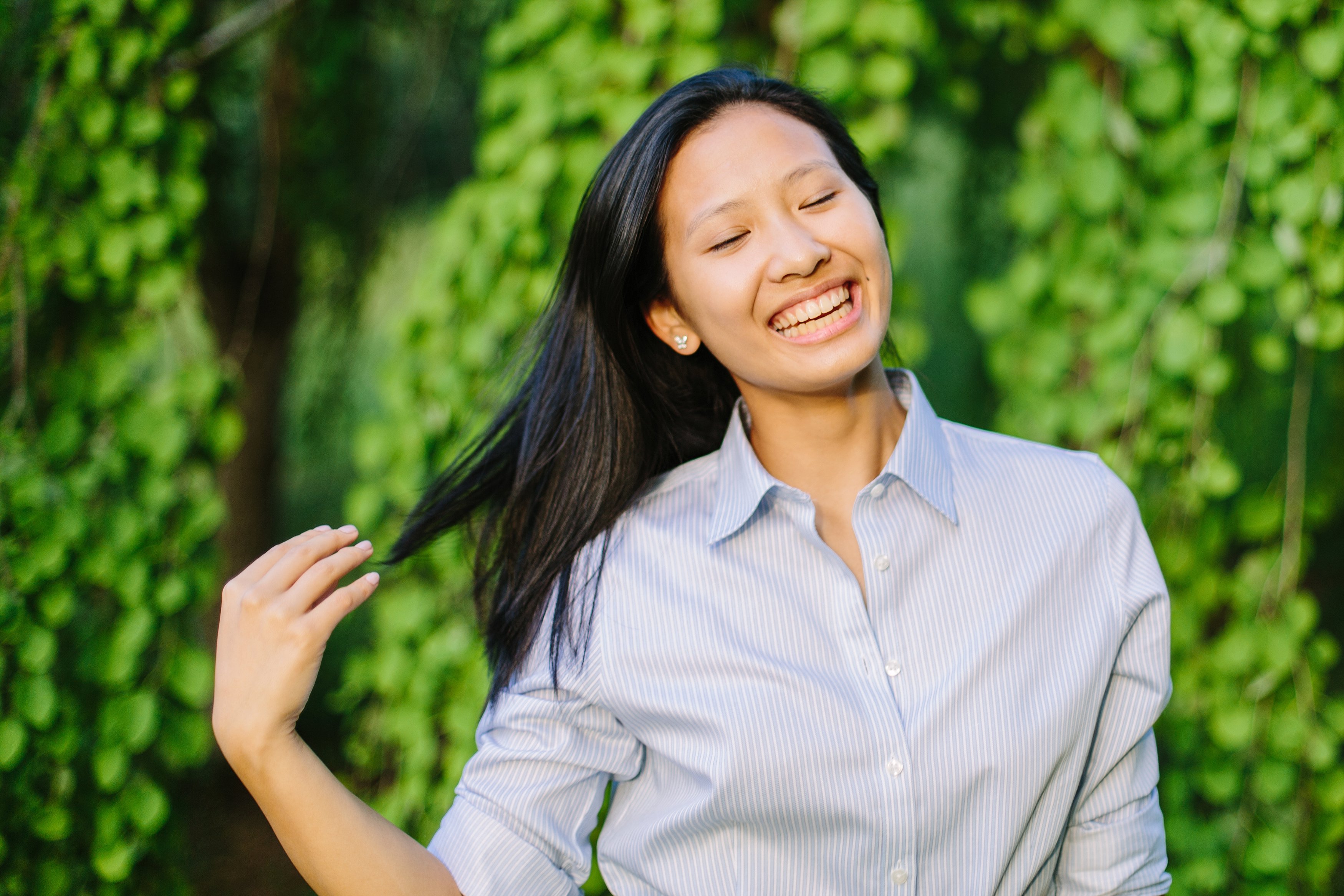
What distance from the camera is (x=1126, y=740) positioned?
1197 mm

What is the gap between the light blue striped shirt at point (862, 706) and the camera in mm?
1108

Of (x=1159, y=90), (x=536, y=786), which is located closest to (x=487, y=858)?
(x=536, y=786)

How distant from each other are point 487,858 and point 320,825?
0.69 ft

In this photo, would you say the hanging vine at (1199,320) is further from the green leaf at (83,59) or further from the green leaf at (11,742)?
the green leaf at (11,742)

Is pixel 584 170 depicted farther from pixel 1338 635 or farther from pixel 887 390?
pixel 1338 635

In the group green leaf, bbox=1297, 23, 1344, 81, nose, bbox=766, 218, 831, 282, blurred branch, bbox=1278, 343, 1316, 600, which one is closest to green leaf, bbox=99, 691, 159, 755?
nose, bbox=766, 218, 831, 282

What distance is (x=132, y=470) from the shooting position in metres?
1.64

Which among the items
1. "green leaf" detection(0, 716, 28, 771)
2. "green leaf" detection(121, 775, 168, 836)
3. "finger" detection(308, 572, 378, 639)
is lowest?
"green leaf" detection(121, 775, 168, 836)

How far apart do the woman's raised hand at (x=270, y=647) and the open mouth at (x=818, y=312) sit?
1.76 feet

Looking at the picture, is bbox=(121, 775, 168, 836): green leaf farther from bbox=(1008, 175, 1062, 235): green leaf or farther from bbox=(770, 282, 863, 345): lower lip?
bbox=(1008, 175, 1062, 235): green leaf

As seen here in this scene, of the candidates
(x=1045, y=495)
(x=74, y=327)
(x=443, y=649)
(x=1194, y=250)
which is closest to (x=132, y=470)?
(x=74, y=327)

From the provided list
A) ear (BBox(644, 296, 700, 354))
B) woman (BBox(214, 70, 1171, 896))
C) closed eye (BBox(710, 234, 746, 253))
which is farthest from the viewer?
ear (BBox(644, 296, 700, 354))

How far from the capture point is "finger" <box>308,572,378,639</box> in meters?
0.99

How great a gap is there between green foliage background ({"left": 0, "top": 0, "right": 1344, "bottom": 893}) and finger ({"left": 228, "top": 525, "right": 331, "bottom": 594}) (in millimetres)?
568
